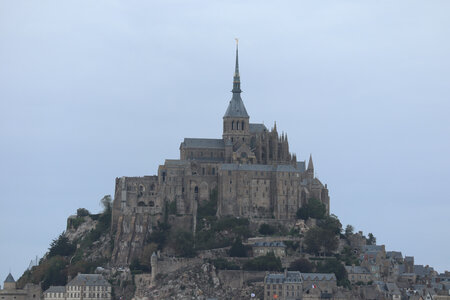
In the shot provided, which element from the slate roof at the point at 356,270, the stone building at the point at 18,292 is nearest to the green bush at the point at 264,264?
the slate roof at the point at 356,270

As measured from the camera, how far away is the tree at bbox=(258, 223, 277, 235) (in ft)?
524

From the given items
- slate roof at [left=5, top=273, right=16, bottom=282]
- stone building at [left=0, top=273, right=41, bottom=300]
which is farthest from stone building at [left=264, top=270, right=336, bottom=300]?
slate roof at [left=5, top=273, right=16, bottom=282]

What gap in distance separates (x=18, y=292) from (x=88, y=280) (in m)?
10.5

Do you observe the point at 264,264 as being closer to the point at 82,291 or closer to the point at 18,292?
the point at 82,291

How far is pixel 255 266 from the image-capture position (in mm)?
149875

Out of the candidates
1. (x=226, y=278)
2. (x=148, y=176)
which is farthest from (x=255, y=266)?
(x=148, y=176)

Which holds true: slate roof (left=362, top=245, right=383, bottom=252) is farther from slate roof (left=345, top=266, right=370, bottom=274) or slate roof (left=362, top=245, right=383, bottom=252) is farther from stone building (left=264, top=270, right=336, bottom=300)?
stone building (left=264, top=270, right=336, bottom=300)

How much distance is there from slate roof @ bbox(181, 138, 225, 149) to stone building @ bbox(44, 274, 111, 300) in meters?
28.7

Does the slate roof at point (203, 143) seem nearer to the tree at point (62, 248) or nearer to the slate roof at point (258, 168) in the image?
the slate roof at point (258, 168)

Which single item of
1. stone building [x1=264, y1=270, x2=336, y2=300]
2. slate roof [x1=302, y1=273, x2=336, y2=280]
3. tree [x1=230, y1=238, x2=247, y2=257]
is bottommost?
stone building [x1=264, y1=270, x2=336, y2=300]

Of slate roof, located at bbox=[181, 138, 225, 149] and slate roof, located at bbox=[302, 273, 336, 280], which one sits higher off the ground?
slate roof, located at bbox=[181, 138, 225, 149]

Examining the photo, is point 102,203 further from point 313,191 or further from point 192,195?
point 313,191

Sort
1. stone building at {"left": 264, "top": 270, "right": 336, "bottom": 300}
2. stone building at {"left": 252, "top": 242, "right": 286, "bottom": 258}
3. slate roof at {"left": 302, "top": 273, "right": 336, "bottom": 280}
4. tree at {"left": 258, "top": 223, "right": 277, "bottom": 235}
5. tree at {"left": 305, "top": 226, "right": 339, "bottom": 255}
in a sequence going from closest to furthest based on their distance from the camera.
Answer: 1. stone building at {"left": 264, "top": 270, "right": 336, "bottom": 300}
2. slate roof at {"left": 302, "top": 273, "right": 336, "bottom": 280}
3. stone building at {"left": 252, "top": 242, "right": 286, "bottom": 258}
4. tree at {"left": 305, "top": 226, "right": 339, "bottom": 255}
5. tree at {"left": 258, "top": 223, "right": 277, "bottom": 235}

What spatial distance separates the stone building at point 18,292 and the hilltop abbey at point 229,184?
15.2 m
